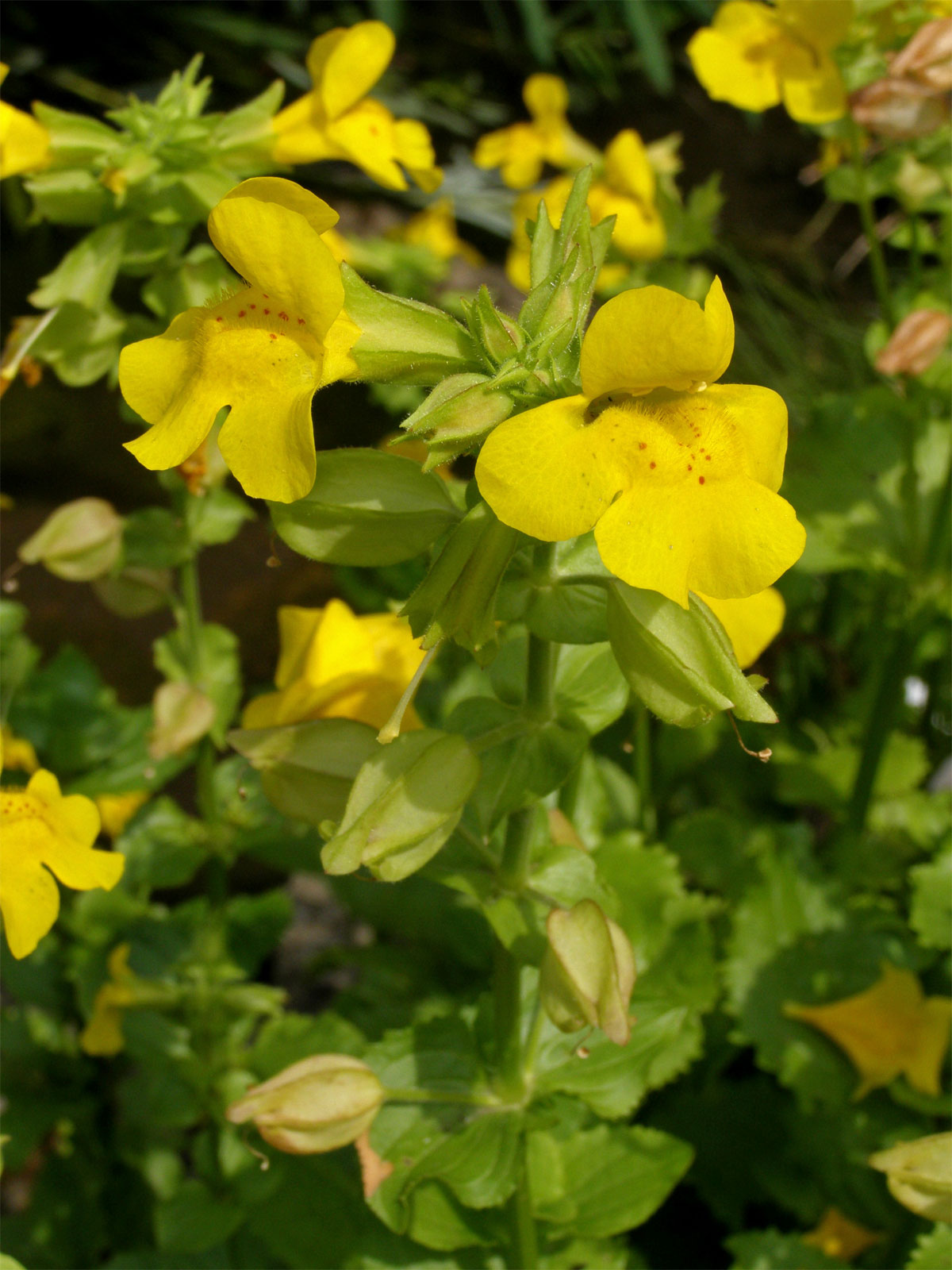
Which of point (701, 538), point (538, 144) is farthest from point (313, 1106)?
point (538, 144)

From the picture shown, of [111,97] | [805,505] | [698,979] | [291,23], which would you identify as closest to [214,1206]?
[698,979]

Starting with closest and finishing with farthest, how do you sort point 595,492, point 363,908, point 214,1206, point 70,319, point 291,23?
point 595,492, point 70,319, point 214,1206, point 363,908, point 291,23

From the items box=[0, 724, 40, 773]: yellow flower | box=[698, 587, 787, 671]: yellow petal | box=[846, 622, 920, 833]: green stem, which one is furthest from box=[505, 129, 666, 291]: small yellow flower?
box=[0, 724, 40, 773]: yellow flower

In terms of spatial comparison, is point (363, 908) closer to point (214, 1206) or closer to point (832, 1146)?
point (214, 1206)

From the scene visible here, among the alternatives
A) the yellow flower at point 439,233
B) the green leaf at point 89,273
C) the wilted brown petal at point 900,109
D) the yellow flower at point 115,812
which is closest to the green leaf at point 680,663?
the green leaf at point 89,273

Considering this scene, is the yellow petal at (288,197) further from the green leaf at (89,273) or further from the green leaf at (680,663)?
the green leaf at (89,273)

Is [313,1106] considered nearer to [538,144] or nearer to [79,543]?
[79,543]

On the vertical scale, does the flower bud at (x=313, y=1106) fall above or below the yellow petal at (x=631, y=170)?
below
